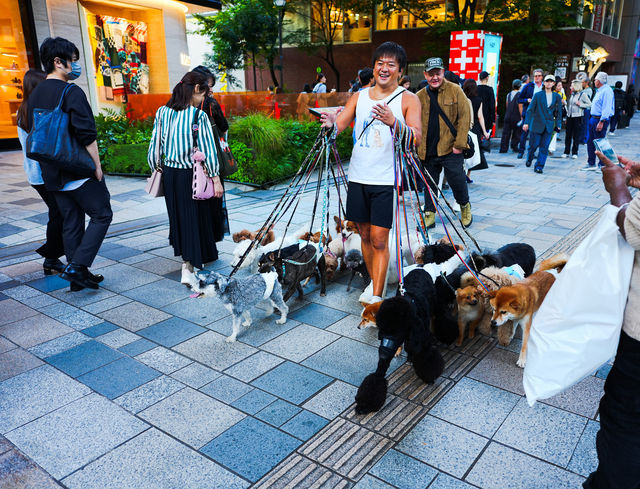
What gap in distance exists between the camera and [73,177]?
4449 millimetres

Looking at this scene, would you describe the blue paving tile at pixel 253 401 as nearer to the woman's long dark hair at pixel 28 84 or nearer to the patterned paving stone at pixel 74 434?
the patterned paving stone at pixel 74 434

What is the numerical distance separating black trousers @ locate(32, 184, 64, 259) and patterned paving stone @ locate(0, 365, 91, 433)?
6.52 ft

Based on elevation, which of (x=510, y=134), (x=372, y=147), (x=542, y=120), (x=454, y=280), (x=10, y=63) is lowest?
(x=454, y=280)

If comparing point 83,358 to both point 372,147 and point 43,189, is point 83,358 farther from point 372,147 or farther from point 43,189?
point 372,147

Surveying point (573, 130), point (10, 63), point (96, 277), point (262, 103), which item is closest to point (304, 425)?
point (96, 277)

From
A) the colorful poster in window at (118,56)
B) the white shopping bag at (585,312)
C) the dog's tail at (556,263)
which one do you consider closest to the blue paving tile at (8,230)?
the dog's tail at (556,263)

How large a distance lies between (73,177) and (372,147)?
2790 mm

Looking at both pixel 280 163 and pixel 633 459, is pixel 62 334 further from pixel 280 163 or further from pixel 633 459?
pixel 280 163

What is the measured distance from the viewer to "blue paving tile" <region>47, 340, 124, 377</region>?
3.38 m

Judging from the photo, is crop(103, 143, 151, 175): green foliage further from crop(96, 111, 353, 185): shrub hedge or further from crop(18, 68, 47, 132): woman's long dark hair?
crop(18, 68, 47, 132): woman's long dark hair

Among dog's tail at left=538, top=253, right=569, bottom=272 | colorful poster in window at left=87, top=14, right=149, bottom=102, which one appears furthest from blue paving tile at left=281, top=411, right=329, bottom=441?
colorful poster in window at left=87, top=14, right=149, bottom=102

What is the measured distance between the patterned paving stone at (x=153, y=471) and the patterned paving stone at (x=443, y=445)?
904 millimetres

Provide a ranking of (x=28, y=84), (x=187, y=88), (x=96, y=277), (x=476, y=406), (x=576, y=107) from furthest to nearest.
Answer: (x=576, y=107) < (x=96, y=277) < (x=28, y=84) < (x=187, y=88) < (x=476, y=406)

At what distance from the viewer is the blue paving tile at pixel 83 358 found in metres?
3.38
